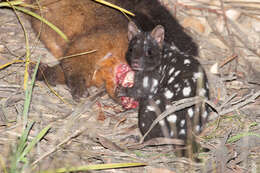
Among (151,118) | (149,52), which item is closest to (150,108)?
(151,118)

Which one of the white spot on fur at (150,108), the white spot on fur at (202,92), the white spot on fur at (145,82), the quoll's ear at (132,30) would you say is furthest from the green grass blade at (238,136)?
the quoll's ear at (132,30)

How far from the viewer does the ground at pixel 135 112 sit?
3341 mm

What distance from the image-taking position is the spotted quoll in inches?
145

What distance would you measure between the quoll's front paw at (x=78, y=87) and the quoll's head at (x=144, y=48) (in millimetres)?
563

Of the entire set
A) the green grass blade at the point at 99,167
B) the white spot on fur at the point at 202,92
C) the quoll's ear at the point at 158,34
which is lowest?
the green grass blade at the point at 99,167

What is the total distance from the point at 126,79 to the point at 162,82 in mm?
432

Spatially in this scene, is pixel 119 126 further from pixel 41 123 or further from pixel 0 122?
pixel 0 122

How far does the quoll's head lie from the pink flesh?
0.55 ft

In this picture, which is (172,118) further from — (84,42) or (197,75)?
(84,42)

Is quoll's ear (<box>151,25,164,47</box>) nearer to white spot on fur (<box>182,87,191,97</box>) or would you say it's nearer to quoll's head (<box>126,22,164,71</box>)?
quoll's head (<box>126,22,164,71</box>)

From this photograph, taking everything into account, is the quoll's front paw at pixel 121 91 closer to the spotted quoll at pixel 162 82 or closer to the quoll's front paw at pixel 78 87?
the spotted quoll at pixel 162 82

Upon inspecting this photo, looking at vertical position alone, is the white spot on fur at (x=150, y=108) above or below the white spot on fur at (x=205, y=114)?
above

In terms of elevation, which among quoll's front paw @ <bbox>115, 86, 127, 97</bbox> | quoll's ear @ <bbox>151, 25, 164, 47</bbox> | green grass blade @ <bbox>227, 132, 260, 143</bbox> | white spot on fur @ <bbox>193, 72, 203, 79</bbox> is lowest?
green grass blade @ <bbox>227, 132, 260, 143</bbox>

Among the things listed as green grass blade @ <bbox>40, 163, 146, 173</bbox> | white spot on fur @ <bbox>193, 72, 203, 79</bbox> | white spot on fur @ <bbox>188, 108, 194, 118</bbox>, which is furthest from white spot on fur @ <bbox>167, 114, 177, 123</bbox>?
green grass blade @ <bbox>40, 163, 146, 173</bbox>
